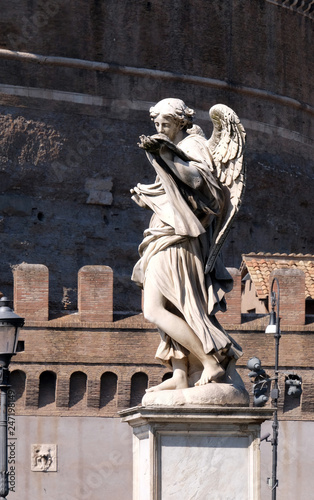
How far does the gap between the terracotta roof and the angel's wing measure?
14.8 m

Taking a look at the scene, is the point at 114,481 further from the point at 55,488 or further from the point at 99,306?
the point at 99,306

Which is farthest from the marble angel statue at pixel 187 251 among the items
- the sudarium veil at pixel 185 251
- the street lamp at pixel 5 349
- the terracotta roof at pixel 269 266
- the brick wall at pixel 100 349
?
the terracotta roof at pixel 269 266

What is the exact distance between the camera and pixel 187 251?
19.8 feet

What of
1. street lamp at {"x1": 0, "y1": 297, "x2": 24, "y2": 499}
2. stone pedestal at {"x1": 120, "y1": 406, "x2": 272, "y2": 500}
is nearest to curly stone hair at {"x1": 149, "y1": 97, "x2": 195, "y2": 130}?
stone pedestal at {"x1": 120, "y1": 406, "x2": 272, "y2": 500}

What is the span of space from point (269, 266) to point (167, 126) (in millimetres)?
15606

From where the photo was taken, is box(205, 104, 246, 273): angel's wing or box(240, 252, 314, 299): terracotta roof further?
box(240, 252, 314, 299): terracotta roof

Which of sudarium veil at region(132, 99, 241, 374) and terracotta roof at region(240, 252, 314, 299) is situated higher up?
terracotta roof at region(240, 252, 314, 299)

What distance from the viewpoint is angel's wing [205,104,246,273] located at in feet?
20.0

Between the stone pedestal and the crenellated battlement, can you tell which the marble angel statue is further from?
the crenellated battlement

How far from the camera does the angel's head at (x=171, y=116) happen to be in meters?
6.20

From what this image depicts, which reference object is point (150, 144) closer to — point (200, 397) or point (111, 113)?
point (200, 397)

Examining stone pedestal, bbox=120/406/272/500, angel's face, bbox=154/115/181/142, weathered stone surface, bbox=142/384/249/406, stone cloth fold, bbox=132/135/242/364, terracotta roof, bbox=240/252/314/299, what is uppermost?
terracotta roof, bbox=240/252/314/299

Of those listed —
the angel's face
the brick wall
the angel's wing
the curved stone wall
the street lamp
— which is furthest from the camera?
the curved stone wall

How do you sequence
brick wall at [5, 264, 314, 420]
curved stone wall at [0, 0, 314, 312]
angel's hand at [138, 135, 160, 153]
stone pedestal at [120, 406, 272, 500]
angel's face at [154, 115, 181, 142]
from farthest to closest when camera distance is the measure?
curved stone wall at [0, 0, 314, 312]
brick wall at [5, 264, 314, 420]
angel's face at [154, 115, 181, 142]
angel's hand at [138, 135, 160, 153]
stone pedestal at [120, 406, 272, 500]
